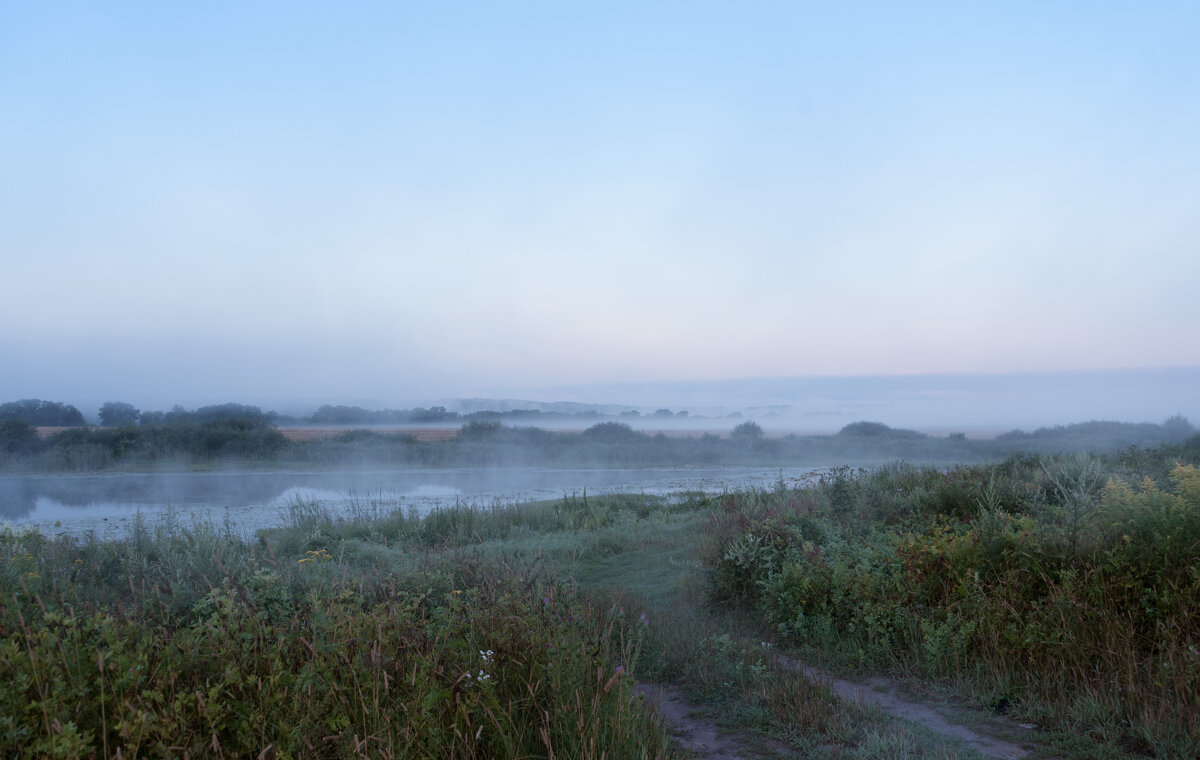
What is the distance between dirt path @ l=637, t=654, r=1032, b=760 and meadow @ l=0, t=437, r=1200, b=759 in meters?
0.10

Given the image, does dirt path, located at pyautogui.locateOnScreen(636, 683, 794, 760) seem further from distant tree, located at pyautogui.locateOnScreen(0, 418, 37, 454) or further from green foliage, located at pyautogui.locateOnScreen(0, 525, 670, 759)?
distant tree, located at pyautogui.locateOnScreen(0, 418, 37, 454)

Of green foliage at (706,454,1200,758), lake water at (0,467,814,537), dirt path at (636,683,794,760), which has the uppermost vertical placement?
green foliage at (706,454,1200,758)

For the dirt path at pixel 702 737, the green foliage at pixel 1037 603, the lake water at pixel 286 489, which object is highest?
the green foliage at pixel 1037 603

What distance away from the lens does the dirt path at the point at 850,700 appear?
13.6 feet

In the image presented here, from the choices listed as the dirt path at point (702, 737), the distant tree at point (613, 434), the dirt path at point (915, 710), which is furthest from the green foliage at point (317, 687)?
the distant tree at point (613, 434)

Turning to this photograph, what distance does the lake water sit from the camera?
15562mm

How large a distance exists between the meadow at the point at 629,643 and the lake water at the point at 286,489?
23.7ft

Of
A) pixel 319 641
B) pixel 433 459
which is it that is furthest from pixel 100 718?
pixel 433 459

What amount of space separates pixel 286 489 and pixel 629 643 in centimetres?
2002

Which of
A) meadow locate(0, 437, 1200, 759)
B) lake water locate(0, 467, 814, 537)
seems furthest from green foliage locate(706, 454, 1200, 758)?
lake water locate(0, 467, 814, 537)

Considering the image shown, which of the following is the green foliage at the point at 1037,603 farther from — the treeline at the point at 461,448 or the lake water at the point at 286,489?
the treeline at the point at 461,448

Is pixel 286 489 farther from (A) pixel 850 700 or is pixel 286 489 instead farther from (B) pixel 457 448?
(A) pixel 850 700

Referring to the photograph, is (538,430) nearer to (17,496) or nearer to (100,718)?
(17,496)

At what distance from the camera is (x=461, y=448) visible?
3541cm
